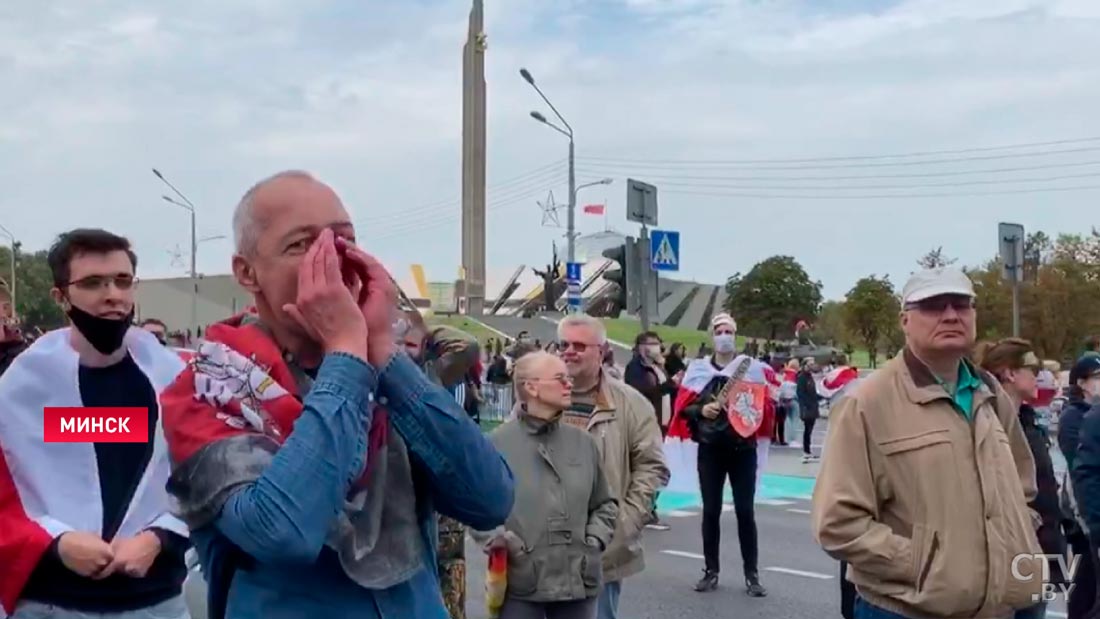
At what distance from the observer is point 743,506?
31.0 feet

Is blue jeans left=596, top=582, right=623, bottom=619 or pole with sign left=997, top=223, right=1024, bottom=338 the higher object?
pole with sign left=997, top=223, right=1024, bottom=338

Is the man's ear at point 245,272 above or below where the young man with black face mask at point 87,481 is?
above

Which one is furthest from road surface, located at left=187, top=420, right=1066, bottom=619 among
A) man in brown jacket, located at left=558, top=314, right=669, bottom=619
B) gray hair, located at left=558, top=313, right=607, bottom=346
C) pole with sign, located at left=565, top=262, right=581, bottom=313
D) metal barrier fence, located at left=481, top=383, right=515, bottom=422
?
pole with sign, located at left=565, top=262, right=581, bottom=313

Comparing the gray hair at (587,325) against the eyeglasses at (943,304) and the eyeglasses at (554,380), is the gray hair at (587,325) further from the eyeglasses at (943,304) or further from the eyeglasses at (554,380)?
the eyeglasses at (943,304)

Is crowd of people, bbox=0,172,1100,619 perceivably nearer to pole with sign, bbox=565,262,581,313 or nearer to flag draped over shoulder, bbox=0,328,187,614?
flag draped over shoulder, bbox=0,328,187,614

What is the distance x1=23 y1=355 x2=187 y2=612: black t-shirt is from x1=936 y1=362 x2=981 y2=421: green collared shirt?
2573mm

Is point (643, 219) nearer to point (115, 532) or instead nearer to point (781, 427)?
point (781, 427)

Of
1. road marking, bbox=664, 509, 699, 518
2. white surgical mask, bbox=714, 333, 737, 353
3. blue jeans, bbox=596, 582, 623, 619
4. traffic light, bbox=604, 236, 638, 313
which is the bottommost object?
road marking, bbox=664, 509, 699, 518

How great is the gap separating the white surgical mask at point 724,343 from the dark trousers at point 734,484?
0.80 metres

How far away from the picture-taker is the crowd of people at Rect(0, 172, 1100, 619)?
2.12 meters

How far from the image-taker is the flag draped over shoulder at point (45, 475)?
382 cm

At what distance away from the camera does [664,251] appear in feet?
53.1

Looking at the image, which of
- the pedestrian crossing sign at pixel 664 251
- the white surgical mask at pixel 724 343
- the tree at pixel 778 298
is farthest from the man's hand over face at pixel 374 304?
the tree at pixel 778 298

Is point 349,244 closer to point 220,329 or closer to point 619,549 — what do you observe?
point 220,329
